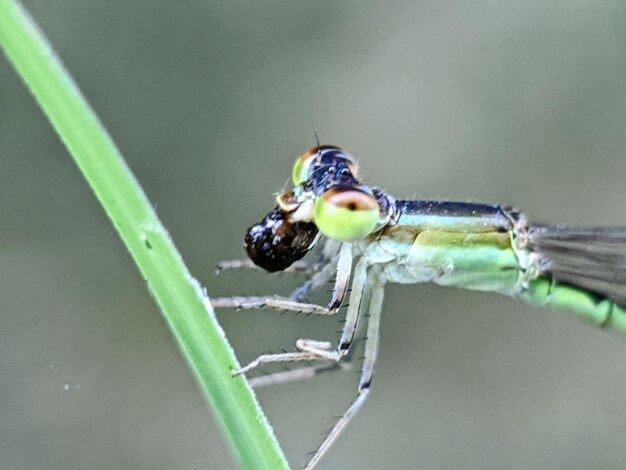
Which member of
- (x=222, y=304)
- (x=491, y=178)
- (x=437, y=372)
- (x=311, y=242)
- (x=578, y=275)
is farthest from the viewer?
(x=491, y=178)

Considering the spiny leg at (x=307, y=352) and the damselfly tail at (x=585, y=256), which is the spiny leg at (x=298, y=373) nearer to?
the spiny leg at (x=307, y=352)

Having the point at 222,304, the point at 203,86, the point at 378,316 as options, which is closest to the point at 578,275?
the point at 378,316

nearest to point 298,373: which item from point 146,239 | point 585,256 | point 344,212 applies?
point 344,212

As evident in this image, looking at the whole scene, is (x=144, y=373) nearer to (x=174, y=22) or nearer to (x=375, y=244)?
(x=174, y=22)

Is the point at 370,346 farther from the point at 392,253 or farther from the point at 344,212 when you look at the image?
the point at 344,212

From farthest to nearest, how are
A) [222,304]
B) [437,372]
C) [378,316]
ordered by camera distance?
[437,372]
[378,316]
[222,304]

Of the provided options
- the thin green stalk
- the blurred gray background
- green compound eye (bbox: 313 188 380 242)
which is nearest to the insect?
green compound eye (bbox: 313 188 380 242)

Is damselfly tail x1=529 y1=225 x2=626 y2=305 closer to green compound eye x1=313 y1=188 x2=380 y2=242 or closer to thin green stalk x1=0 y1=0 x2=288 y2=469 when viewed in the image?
green compound eye x1=313 y1=188 x2=380 y2=242
